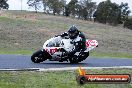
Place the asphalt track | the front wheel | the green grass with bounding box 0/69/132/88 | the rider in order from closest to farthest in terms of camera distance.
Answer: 1. the green grass with bounding box 0/69/132/88
2. the asphalt track
3. the front wheel
4. the rider

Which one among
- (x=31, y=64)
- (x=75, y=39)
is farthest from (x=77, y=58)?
(x=31, y=64)

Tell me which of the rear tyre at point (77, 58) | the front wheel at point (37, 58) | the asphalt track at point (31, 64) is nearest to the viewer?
the asphalt track at point (31, 64)

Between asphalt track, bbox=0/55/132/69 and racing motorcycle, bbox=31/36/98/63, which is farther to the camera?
racing motorcycle, bbox=31/36/98/63

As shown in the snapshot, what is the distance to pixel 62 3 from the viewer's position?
122000mm

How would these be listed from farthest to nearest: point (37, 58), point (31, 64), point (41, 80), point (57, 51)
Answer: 1. point (57, 51)
2. point (37, 58)
3. point (31, 64)
4. point (41, 80)

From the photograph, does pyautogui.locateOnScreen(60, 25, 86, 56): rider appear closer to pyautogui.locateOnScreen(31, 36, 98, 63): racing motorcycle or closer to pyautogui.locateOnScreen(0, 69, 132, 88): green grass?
pyautogui.locateOnScreen(31, 36, 98, 63): racing motorcycle

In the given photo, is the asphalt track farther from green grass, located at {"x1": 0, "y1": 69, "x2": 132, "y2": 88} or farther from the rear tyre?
green grass, located at {"x1": 0, "y1": 69, "x2": 132, "y2": 88}

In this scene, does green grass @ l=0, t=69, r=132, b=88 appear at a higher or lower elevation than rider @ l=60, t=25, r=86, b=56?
lower

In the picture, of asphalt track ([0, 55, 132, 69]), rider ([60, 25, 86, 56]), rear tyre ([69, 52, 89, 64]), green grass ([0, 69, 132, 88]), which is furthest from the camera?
rear tyre ([69, 52, 89, 64])

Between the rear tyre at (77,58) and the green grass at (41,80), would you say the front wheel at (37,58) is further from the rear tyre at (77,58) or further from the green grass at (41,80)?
the green grass at (41,80)

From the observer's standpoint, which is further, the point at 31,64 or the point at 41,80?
the point at 31,64

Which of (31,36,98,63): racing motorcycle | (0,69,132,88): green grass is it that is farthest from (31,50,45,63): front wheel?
(0,69,132,88): green grass

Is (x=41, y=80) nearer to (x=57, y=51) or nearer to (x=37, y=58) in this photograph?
(x=37, y=58)

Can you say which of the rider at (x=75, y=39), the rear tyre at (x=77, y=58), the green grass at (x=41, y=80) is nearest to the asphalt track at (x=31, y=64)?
the rear tyre at (x=77, y=58)
